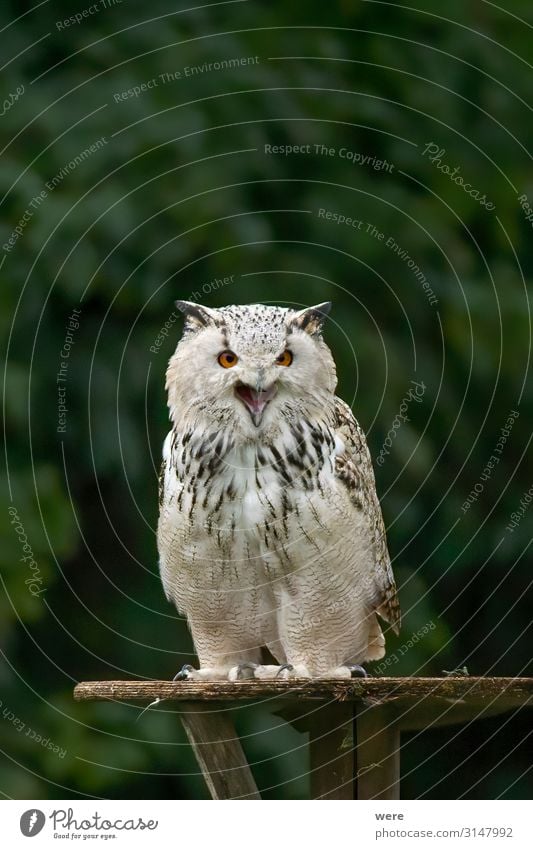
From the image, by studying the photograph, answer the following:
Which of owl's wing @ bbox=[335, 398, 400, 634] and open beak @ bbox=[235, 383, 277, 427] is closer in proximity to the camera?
open beak @ bbox=[235, 383, 277, 427]

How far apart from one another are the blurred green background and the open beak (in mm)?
1698

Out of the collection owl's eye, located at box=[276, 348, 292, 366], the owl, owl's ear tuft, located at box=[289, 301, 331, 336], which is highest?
owl's ear tuft, located at box=[289, 301, 331, 336]

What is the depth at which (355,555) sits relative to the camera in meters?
3.27

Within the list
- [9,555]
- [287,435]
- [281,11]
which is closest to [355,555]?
[287,435]

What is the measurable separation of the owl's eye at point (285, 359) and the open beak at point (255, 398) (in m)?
0.05

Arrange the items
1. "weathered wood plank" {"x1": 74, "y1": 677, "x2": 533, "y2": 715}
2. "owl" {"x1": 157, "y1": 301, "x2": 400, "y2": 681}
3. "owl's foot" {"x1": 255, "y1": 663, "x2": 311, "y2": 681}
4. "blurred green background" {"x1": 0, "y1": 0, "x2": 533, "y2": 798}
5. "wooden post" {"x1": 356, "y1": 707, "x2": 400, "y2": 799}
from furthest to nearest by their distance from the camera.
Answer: "blurred green background" {"x1": 0, "y1": 0, "x2": 533, "y2": 798}
"owl's foot" {"x1": 255, "y1": 663, "x2": 311, "y2": 681}
"wooden post" {"x1": 356, "y1": 707, "x2": 400, "y2": 799}
"owl" {"x1": 157, "y1": 301, "x2": 400, "y2": 681}
"weathered wood plank" {"x1": 74, "y1": 677, "x2": 533, "y2": 715}

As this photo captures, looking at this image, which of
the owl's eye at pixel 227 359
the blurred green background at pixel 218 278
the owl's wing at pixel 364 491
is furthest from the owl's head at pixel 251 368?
the blurred green background at pixel 218 278

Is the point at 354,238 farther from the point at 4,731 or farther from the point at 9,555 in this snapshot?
the point at 4,731

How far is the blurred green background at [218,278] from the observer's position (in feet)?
15.4

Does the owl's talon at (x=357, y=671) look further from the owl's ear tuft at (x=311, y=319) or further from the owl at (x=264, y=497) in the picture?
the owl's ear tuft at (x=311, y=319)

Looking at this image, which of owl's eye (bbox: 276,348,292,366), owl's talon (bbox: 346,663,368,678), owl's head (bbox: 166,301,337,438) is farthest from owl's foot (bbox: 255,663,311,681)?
owl's eye (bbox: 276,348,292,366)

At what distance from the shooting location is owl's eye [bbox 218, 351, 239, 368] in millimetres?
2916

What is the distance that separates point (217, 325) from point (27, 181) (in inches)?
71.5

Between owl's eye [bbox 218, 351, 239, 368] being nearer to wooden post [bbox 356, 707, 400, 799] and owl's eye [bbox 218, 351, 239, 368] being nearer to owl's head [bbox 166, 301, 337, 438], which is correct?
owl's head [bbox 166, 301, 337, 438]
